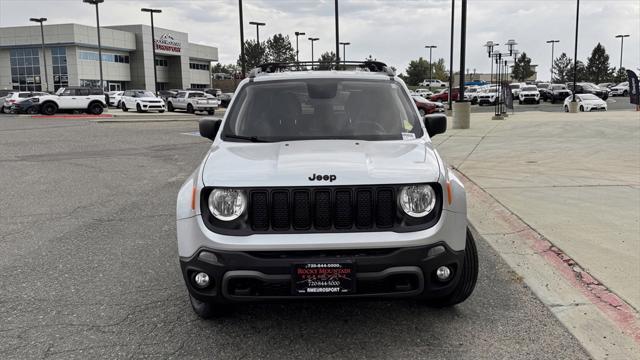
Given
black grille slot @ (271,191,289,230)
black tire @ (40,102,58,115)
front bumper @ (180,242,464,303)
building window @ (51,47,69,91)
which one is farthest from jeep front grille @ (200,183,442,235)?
building window @ (51,47,69,91)

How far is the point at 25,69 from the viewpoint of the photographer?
73062 mm

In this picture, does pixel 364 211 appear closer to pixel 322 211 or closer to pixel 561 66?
pixel 322 211

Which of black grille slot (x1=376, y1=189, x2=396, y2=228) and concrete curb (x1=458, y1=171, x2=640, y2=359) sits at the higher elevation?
black grille slot (x1=376, y1=189, x2=396, y2=228)

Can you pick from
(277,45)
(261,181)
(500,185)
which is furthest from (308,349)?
(277,45)

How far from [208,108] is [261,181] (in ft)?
118

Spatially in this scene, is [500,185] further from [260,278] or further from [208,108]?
[208,108]

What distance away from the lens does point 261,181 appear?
3.45 metres

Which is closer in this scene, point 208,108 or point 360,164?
point 360,164

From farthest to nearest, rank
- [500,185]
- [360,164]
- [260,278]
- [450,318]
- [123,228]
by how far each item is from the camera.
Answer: [500,185] → [123,228] → [450,318] → [360,164] → [260,278]

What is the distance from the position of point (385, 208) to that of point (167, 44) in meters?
86.4

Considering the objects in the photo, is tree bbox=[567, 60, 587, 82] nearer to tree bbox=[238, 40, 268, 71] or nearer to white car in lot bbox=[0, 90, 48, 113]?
tree bbox=[238, 40, 268, 71]

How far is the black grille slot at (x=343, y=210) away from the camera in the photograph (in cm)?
344

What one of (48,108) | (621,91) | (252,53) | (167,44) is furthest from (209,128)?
(252,53)

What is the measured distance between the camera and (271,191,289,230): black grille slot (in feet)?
11.3
